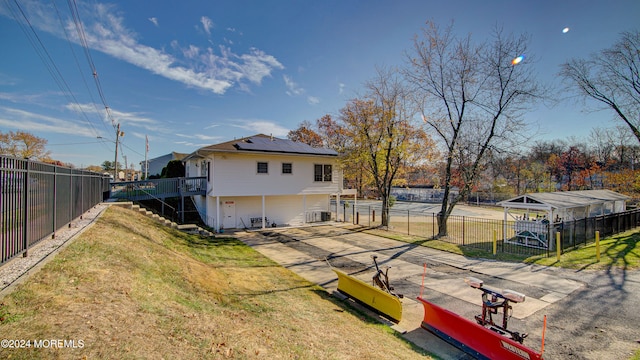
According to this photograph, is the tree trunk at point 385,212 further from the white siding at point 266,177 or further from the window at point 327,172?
the window at point 327,172

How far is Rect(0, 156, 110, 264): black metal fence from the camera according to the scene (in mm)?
4719

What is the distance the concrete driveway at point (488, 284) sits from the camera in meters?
5.88

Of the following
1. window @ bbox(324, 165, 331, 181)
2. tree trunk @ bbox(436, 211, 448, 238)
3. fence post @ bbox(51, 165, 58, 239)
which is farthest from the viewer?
window @ bbox(324, 165, 331, 181)

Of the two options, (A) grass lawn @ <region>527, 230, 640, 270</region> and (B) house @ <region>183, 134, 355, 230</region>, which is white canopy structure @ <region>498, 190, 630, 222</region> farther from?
(B) house @ <region>183, 134, 355, 230</region>

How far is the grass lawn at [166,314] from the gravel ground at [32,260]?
132 millimetres

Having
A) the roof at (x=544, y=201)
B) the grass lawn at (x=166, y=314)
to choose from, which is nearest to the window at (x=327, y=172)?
the roof at (x=544, y=201)

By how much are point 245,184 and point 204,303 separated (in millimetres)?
14158

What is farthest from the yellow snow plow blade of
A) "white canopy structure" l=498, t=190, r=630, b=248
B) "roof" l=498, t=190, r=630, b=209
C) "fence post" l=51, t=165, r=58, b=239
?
"roof" l=498, t=190, r=630, b=209

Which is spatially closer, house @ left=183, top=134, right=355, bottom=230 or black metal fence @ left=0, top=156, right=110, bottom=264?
black metal fence @ left=0, top=156, right=110, bottom=264

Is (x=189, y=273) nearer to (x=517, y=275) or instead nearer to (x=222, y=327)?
(x=222, y=327)

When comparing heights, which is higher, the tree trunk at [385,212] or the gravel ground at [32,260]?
the gravel ground at [32,260]

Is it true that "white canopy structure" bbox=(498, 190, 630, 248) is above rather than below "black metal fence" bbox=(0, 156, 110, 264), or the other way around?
below

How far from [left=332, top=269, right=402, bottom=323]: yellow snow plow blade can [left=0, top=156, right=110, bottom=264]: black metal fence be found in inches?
280

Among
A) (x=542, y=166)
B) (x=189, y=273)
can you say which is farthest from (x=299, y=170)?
(x=542, y=166)
